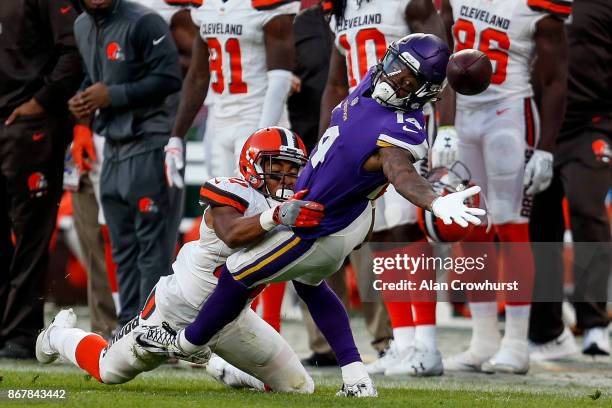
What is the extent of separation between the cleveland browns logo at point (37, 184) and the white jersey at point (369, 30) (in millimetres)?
1958

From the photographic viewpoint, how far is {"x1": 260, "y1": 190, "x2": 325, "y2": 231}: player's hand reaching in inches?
209

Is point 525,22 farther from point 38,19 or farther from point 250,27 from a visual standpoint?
point 38,19

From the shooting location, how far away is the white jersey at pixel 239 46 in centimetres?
753

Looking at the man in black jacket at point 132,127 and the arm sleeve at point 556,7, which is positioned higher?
the arm sleeve at point 556,7

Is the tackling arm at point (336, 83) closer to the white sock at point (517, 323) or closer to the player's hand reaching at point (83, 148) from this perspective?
the white sock at point (517, 323)

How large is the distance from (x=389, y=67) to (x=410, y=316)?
6.97ft

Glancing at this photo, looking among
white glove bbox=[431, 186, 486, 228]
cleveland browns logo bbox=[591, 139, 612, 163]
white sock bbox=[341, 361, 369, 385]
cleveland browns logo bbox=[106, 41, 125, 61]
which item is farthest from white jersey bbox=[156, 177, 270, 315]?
cleveland browns logo bbox=[591, 139, 612, 163]

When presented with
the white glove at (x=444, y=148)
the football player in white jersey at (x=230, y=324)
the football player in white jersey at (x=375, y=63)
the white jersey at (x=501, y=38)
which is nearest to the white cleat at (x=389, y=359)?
the football player in white jersey at (x=375, y=63)

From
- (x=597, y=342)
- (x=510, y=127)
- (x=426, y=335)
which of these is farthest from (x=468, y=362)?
(x=510, y=127)

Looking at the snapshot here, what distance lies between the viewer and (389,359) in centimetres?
729

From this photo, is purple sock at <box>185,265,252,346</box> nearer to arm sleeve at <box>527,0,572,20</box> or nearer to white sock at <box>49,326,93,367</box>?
white sock at <box>49,326,93,367</box>

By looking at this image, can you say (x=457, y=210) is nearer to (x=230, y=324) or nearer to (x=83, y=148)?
(x=230, y=324)

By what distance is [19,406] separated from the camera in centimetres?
505

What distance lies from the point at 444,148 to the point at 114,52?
2113mm
